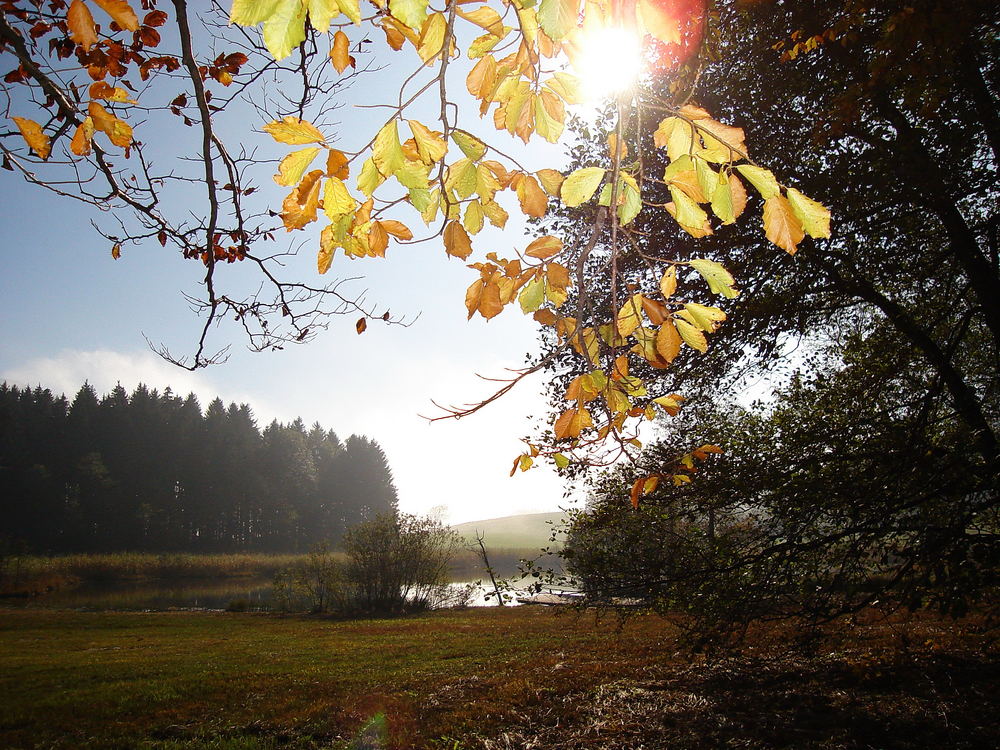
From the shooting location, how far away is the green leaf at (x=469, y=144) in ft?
3.27

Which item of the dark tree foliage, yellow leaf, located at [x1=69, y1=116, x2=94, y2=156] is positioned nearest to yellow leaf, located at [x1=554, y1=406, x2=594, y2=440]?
yellow leaf, located at [x1=69, y1=116, x2=94, y2=156]

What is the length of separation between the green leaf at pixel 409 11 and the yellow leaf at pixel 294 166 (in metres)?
0.30

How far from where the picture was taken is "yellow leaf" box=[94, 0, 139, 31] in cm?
156

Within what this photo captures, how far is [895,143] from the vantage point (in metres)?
4.85

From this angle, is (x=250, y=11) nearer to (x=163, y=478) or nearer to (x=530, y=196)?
(x=530, y=196)

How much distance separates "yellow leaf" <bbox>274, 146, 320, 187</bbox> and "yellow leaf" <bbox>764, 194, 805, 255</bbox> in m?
0.88

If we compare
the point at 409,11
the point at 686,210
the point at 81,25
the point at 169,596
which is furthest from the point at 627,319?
the point at 169,596

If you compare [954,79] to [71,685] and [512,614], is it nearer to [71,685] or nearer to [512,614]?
[71,685]

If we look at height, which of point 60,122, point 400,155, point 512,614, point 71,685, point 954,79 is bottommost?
point 512,614

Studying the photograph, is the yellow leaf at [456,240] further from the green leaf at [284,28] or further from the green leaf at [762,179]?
the green leaf at [762,179]

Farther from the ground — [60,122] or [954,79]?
[954,79]

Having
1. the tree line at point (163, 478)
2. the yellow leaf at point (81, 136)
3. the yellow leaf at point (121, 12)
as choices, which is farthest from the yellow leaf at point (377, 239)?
the tree line at point (163, 478)

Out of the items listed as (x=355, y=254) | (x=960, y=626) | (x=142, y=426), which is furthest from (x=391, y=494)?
(x=355, y=254)

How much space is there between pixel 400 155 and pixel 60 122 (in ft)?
9.66
